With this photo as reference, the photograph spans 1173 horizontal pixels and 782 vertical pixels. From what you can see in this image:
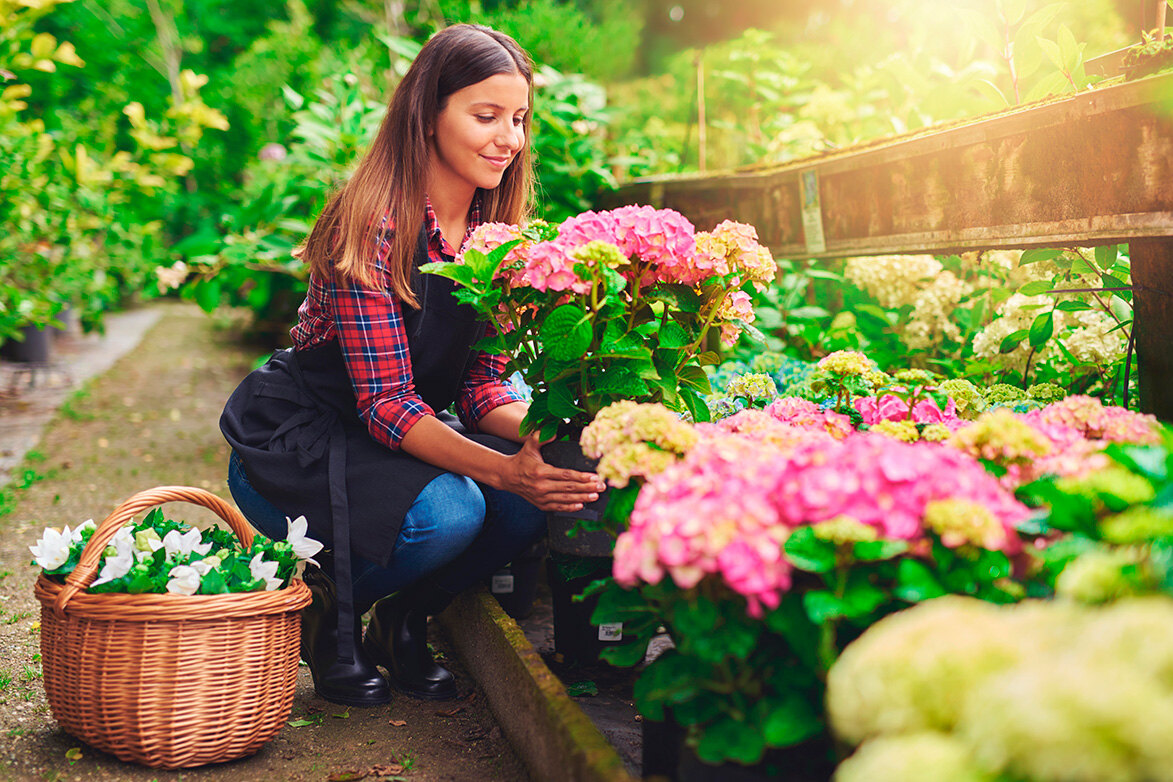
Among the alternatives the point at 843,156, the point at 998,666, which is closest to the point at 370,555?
the point at 998,666

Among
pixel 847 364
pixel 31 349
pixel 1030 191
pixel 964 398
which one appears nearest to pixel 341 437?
pixel 847 364

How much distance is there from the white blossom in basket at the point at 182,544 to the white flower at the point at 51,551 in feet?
0.48

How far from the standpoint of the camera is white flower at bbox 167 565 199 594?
4.93 ft

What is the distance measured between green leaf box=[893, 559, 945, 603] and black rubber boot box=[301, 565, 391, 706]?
1.22 meters

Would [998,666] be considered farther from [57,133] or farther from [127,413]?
[57,133]

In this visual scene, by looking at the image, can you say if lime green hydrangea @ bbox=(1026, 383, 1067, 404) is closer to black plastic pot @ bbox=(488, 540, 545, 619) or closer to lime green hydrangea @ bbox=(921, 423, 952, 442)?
lime green hydrangea @ bbox=(921, 423, 952, 442)

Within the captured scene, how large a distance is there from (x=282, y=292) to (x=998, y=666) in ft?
21.8

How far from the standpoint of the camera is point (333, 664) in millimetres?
1867

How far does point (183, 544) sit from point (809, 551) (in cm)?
119

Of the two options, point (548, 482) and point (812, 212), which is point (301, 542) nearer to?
point (548, 482)

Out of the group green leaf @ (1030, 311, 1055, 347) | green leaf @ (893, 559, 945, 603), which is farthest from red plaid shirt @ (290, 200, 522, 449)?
green leaf @ (1030, 311, 1055, 347)

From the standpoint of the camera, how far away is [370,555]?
180 centimetres

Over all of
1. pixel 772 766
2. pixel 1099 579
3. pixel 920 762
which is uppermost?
pixel 1099 579

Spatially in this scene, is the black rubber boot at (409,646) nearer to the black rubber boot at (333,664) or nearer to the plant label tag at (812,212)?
the black rubber boot at (333,664)
